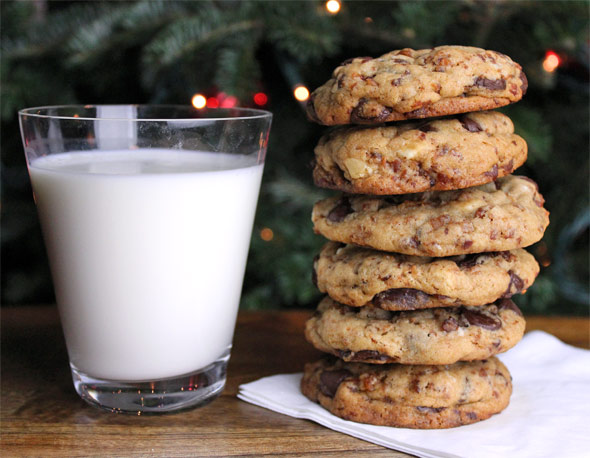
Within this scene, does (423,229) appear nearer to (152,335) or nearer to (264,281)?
(152,335)

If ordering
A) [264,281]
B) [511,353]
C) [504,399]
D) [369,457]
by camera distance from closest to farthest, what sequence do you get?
[369,457] → [504,399] → [511,353] → [264,281]

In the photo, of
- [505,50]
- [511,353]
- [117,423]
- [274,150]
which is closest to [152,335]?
[117,423]

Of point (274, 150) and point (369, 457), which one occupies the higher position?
point (274, 150)

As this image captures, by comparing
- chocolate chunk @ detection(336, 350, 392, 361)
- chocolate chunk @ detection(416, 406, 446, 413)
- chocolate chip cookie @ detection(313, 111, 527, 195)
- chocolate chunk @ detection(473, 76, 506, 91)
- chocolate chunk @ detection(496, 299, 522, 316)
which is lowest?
chocolate chunk @ detection(416, 406, 446, 413)

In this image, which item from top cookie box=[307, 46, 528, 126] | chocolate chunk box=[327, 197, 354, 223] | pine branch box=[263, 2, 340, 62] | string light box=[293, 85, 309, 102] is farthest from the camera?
string light box=[293, 85, 309, 102]

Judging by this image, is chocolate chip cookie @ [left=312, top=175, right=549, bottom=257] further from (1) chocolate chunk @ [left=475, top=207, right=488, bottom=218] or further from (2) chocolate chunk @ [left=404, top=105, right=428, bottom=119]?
(2) chocolate chunk @ [left=404, top=105, right=428, bottom=119]

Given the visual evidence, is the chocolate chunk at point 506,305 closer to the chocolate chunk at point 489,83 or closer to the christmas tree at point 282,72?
the chocolate chunk at point 489,83

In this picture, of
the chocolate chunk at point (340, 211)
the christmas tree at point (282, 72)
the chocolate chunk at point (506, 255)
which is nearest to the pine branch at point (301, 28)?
the christmas tree at point (282, 72)

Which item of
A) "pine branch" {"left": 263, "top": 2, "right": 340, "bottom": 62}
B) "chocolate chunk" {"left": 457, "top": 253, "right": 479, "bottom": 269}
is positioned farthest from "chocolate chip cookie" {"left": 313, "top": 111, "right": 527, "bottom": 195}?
"pine branch" {"left": 263, "top": 2, "right": 340, "bottom": 62}
